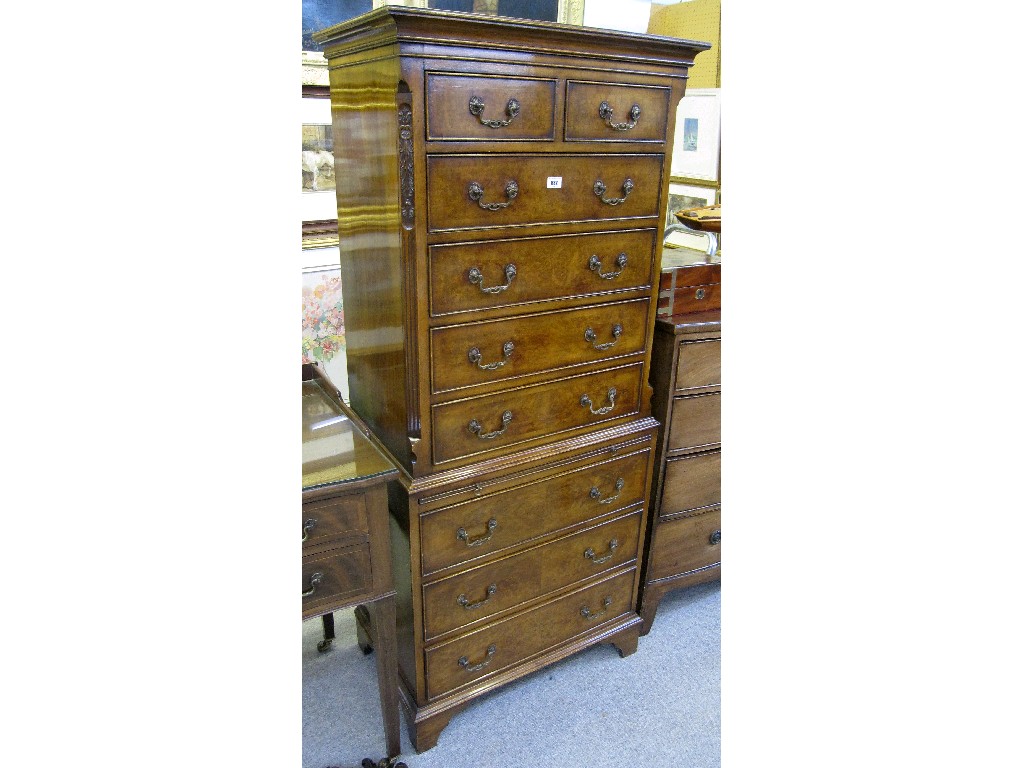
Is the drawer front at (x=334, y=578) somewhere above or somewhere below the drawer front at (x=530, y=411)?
below

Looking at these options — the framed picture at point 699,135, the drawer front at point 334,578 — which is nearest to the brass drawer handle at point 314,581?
Answer: the drawer front at point 334,578

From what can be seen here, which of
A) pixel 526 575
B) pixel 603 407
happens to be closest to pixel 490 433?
pixel 603 407

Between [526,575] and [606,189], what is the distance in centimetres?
106

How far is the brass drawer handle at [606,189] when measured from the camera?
5.05ft

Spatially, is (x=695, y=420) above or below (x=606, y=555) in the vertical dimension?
above

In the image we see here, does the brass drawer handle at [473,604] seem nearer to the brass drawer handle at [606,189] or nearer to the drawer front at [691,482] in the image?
the drawer front at [691,482]

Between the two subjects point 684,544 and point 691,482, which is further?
point 684,544

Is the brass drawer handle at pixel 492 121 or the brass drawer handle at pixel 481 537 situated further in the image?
the brass drawer handle at pixel 481 537

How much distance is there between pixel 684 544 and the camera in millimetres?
2252

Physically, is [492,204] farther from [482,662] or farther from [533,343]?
[482,662]

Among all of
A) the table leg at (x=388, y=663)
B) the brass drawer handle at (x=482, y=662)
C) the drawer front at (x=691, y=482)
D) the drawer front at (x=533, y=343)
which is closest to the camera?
the drawer front at (x=533, y=343)

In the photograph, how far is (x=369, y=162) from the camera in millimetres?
1476

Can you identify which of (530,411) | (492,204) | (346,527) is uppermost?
(492,204)

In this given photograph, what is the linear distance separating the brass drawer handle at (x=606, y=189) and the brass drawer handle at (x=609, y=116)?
0.40ft
